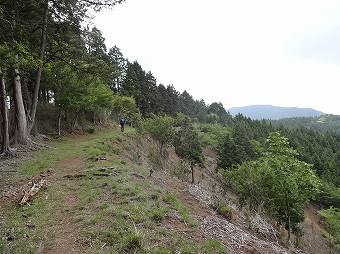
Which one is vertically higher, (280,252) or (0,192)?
(0,192)

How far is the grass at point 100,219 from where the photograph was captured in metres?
4.65

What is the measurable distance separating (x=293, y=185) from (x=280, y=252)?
6272 mm

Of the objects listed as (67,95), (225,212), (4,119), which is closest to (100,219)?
(225,212)

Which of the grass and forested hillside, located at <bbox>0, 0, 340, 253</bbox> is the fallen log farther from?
forested hillside, located at <bbox>0, 0, 340, 253</bbox>

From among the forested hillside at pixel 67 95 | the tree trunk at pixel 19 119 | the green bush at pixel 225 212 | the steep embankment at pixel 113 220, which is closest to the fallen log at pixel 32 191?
the steep embankment at pixel 113 220

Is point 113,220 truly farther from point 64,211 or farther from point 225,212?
point 225,212

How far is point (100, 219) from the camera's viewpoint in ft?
18.0

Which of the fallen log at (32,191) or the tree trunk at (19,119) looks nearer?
the fallen log at (32,191)

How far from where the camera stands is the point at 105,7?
44.7 ft

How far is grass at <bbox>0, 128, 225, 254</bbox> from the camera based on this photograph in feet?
15.3

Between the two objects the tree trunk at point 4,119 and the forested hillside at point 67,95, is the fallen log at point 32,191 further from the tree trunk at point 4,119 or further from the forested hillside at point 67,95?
the tree trunk at point 4,119

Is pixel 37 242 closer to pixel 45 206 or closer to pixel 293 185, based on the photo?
pixel 45 206

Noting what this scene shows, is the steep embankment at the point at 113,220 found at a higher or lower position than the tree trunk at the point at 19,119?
lower

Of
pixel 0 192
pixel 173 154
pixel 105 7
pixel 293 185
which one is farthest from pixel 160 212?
pixel 173 154
